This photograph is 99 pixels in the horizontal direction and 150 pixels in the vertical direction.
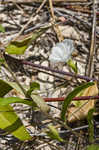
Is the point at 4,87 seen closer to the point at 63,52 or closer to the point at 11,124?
the point at 11,124

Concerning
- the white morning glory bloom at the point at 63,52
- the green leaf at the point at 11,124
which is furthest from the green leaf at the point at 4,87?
the white morning glory bloom at the point at 63,52

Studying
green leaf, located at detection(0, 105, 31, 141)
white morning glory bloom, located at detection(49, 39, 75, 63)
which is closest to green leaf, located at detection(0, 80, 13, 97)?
green leaf, located at detection(0, 105, 31, 141)

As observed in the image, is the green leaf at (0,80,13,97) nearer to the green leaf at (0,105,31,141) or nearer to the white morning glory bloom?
the green leaf at (0,105,31,141)

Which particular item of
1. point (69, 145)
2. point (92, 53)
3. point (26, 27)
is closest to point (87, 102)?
point (69, 145)

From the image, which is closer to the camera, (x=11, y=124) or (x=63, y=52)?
(x=11, y=124)

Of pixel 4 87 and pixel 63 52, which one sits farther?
pixel 63 52

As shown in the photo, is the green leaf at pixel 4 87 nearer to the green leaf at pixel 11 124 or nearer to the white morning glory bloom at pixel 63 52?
the green leaf at pixel 11 124

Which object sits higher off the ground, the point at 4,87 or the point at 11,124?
the point at 4,87

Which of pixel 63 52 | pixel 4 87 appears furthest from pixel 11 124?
pixel 63 52
